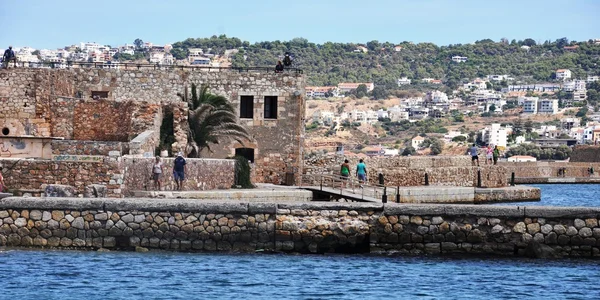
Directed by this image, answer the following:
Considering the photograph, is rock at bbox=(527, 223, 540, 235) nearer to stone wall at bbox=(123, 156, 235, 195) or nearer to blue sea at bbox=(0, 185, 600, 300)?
blue sea at bbox=(0, 185, 600, 300)

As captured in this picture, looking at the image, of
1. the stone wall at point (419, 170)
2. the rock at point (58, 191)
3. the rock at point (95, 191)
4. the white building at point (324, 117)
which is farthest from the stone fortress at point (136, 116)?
the white building at point (324, 117)

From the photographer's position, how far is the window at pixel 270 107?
4222 centimetres

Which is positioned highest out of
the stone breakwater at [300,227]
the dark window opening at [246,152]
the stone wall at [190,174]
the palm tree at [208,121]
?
the palm tree at [208,121]

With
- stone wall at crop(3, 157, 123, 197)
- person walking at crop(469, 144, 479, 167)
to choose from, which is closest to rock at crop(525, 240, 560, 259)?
stone wall at crop(3, 157, 123, 197)

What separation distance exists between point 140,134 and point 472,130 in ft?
471

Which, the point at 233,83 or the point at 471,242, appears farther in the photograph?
the point at 233,83

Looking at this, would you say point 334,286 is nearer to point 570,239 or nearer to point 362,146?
point 570,239

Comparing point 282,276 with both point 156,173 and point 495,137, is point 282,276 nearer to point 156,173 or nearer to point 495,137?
point 156,173

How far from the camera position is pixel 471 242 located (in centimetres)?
2575

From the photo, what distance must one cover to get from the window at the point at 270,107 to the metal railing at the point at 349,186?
91.2 inches

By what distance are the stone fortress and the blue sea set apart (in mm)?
4901

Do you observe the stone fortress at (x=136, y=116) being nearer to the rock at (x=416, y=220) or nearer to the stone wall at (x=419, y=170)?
the stone wall at (x=419, y=170)

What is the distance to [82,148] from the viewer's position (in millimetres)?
30953

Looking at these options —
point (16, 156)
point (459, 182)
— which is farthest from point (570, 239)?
point (459, 182)
